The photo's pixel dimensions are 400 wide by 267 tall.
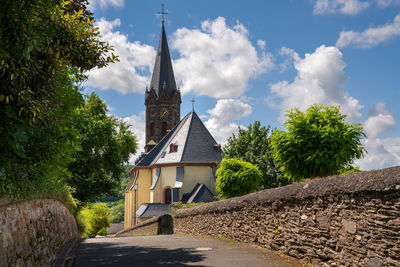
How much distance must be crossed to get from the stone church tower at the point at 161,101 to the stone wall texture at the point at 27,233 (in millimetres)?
59474

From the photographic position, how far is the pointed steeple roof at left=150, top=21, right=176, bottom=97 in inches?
2611

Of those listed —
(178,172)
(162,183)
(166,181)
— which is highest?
(178,172)

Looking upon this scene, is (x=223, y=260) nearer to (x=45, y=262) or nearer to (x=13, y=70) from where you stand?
(x=45, y=262)

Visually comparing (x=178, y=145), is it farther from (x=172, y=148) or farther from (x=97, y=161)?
(x=97, y=161)

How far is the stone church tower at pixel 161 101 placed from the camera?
217 ft

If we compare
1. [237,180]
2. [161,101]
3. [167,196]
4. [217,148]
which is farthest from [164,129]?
[237,180]

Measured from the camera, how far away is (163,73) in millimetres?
66812

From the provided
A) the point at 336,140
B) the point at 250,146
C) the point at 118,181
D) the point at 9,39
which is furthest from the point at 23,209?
the point at 250,146

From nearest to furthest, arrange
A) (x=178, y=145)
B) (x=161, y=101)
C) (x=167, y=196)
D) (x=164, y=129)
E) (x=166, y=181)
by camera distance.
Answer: (x=166, y=181) < (x=167, y=196) < (x=178, y=145) < (x=161, y=101) < (x=164, y=129)

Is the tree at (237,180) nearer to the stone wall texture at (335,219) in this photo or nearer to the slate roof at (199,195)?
the stone wall texture at (335,219)

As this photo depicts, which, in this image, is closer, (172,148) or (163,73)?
(172,148)

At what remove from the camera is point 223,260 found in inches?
269

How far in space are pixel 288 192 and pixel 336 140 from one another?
22.9 ft

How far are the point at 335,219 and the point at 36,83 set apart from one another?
16.1 ft
